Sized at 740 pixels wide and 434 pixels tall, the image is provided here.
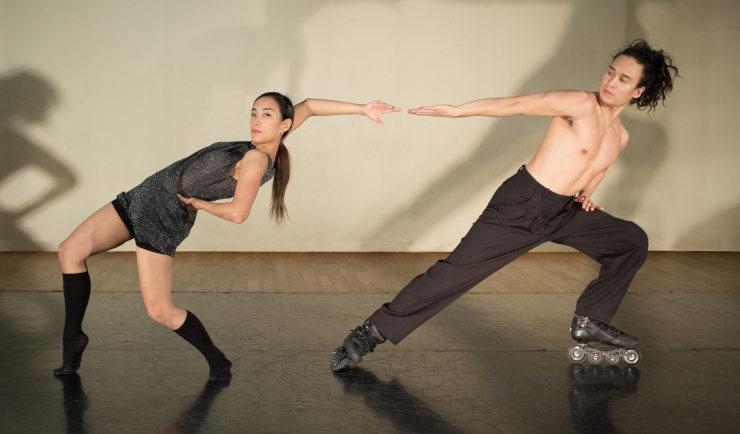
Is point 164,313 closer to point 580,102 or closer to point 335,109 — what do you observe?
point 335,109

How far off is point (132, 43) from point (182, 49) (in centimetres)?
34

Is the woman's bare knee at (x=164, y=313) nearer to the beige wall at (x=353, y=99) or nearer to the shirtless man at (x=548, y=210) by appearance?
the shirtless man at (x=548, y=210)

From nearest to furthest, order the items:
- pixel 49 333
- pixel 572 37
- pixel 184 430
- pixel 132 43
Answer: pixel 184 430
pixel 49 333
pixel 132 43
pixel 572 37

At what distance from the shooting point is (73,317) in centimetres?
314

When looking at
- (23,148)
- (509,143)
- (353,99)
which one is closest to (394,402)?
(353,99)

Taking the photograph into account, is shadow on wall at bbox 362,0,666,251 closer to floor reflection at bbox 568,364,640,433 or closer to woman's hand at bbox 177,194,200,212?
floor reflection at bbox 568,364,640,433

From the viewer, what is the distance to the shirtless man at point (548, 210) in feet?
10.7

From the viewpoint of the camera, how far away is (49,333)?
12.4 ft

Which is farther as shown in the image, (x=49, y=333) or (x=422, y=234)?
(x=422, y=234)

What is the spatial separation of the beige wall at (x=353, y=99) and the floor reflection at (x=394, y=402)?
10.0 ft

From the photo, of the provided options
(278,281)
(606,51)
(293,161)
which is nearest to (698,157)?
(606,51)

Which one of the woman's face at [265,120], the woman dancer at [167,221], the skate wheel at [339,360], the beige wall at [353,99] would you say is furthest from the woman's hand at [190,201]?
the beige wall at [353,99]

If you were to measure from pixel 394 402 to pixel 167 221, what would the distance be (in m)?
0.98

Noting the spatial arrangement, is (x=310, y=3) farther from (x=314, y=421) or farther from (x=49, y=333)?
(x=314, y=421)
